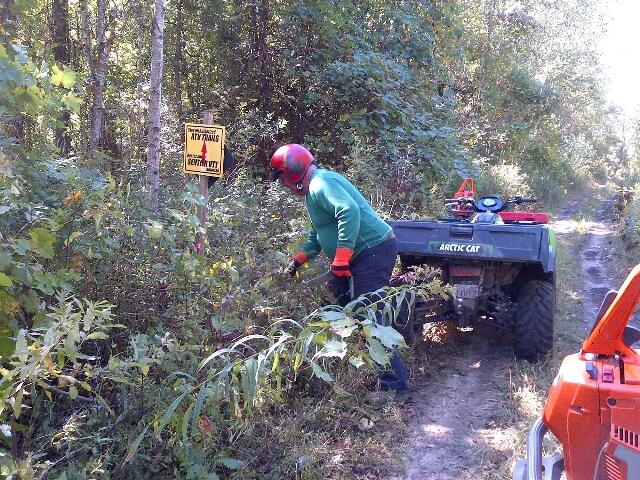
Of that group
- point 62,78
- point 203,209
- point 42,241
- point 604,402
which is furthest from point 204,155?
point 604,402

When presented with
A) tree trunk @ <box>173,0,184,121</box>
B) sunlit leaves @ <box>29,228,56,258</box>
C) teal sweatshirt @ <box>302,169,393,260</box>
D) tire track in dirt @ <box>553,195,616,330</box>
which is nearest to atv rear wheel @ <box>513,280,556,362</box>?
teal sweatshirt @ <box>302,169,393,260</box>

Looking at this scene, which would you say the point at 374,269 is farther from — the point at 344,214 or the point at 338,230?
the point at 344,214

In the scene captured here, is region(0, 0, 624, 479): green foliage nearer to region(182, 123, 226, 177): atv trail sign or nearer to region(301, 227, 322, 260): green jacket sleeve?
region(301, 227, 322, 260): green jacket sleeve

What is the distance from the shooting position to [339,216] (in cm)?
464

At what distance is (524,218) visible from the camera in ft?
26.1

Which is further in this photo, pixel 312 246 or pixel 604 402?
pixel 312 246

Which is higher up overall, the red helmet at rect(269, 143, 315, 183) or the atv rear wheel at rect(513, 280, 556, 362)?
the red helmet at rect(269, 143, 315, 183)

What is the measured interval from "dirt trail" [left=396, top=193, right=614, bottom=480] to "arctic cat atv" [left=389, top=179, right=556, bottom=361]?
1.32 feet

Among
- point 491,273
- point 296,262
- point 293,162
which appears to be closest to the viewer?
point 293,162

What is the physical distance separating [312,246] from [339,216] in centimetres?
76

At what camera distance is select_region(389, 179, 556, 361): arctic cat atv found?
553 cm

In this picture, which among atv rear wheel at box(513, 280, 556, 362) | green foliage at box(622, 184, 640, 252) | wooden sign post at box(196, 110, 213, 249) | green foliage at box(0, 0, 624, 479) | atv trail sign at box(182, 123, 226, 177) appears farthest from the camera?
green foliage at box(622, 184, 640, 252)

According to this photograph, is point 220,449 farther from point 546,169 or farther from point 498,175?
point 546,169

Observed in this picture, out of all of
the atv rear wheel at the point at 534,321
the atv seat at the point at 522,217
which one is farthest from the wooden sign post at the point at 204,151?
the atv seat at the point at 522,217
